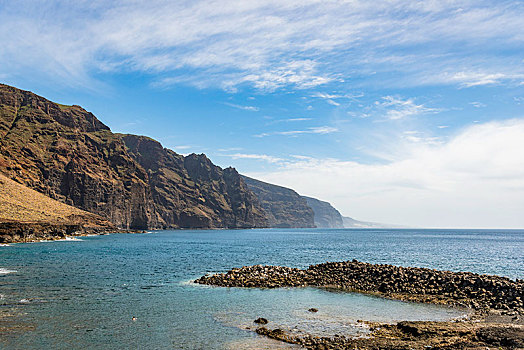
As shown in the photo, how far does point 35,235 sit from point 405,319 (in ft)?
394

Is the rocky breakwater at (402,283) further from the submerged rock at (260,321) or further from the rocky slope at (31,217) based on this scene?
the rocky slope at (31,217)

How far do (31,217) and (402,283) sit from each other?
399 feet

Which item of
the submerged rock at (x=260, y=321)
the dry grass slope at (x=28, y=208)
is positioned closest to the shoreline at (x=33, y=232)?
the dry grass slope at (x=28, y=208)

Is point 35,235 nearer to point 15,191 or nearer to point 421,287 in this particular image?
point 15,191

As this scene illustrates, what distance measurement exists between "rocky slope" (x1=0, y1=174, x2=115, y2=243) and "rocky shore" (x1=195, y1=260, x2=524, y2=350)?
290 feet

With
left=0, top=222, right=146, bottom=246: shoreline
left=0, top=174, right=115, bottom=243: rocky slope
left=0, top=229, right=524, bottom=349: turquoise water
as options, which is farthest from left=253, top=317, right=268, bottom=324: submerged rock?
left=0, top=174, right=115, bottom=243: rocky slope

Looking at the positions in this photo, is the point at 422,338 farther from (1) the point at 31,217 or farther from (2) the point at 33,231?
(1) the point at 31,217

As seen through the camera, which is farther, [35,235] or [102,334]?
[35,235]

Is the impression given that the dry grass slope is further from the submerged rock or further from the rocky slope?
the submerged rock

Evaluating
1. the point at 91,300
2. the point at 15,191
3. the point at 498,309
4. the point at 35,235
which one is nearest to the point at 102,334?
the point at 91,300

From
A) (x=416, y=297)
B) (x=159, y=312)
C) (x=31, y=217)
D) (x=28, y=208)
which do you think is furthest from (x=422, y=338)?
(x=28, y=208)

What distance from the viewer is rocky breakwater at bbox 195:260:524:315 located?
33.4m

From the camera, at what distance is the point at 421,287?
38969 mm

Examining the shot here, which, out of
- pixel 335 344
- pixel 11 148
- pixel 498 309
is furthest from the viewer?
pixel 11 148
